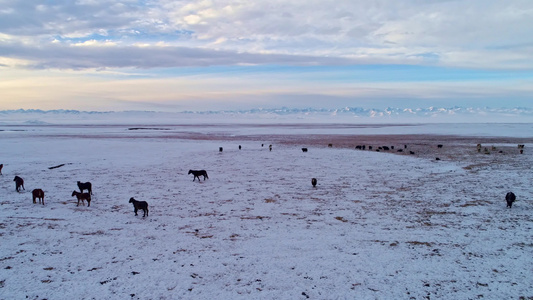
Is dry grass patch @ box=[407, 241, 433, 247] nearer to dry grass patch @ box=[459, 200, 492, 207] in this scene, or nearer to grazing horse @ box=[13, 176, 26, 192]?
dry grass patch @ box=[459, 200, 492, 207]

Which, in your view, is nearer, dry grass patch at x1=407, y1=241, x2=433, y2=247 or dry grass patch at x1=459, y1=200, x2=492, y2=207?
dry grass patch at x1=407, y1=241, x2=433, y2=247

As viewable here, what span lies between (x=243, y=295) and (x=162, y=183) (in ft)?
39.4

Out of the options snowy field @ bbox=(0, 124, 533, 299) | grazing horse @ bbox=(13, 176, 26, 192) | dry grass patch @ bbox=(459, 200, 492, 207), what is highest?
grazing horse @ bbox=(13, 176, 26, 192)

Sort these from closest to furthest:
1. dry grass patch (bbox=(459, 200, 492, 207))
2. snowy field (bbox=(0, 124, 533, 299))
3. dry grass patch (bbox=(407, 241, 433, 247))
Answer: snowy field (bbox=(0, 124, 533, 299)) → dry grass patch (bbox=(407, 241, 433, 247)) → dry grass patch (bbox=(459, 200, 492, 207))

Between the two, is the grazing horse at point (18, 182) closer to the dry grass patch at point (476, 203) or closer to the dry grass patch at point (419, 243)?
the dry grass patch at point (419, 243)

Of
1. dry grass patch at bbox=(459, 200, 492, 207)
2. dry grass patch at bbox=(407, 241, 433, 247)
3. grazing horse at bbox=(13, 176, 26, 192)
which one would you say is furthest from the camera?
grazing horse at bbox=(13, 176, 26, 192)

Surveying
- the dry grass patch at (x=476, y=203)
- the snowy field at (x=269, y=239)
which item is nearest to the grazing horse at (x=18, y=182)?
the snowy field at (x=269, y=239)

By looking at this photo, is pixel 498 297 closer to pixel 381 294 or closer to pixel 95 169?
pixel 381 294

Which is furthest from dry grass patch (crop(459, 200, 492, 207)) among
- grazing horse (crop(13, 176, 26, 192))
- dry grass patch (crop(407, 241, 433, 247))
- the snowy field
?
grazing horse (crop(13, 176, 26, 192))

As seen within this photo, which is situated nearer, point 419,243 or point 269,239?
point 419,243

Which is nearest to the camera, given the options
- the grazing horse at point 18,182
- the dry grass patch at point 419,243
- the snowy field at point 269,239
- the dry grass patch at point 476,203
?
the snowy field at point 269,239

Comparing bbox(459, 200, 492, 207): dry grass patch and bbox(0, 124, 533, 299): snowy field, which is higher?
bbox(459, 200, 492, 207): dry grass patch

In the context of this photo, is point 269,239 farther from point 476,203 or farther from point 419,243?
point 476,203

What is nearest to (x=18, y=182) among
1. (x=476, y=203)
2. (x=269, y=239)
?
(x=269, y=239)
